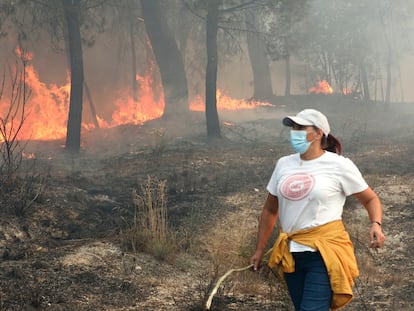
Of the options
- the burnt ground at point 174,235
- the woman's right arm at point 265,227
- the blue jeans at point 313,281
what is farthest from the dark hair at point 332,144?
the burnt ground at point 174,235

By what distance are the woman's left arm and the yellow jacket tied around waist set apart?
0.57ft

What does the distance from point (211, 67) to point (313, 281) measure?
48.9 ft

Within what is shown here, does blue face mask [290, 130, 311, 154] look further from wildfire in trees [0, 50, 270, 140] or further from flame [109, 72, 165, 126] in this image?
flame [109, 72, 165, 126]

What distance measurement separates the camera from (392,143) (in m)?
16.8

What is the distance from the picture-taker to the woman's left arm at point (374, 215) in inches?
129

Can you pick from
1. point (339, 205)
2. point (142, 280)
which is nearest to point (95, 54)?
point (142, 280)

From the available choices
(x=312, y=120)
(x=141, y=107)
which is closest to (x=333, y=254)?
(x=312, y=120)

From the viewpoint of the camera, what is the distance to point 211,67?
1773cm

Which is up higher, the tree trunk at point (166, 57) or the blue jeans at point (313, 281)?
the tree trunk at point (166, 57)

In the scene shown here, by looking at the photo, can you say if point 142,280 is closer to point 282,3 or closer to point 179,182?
point 179,182

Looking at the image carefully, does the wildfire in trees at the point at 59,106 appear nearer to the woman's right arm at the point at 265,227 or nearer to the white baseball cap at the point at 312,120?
the woman's right arm at the point at 265,227

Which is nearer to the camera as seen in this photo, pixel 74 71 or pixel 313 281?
pixel 313 281

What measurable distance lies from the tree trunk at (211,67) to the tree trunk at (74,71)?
13.2 ft

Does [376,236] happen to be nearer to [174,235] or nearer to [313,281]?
[313,281]
